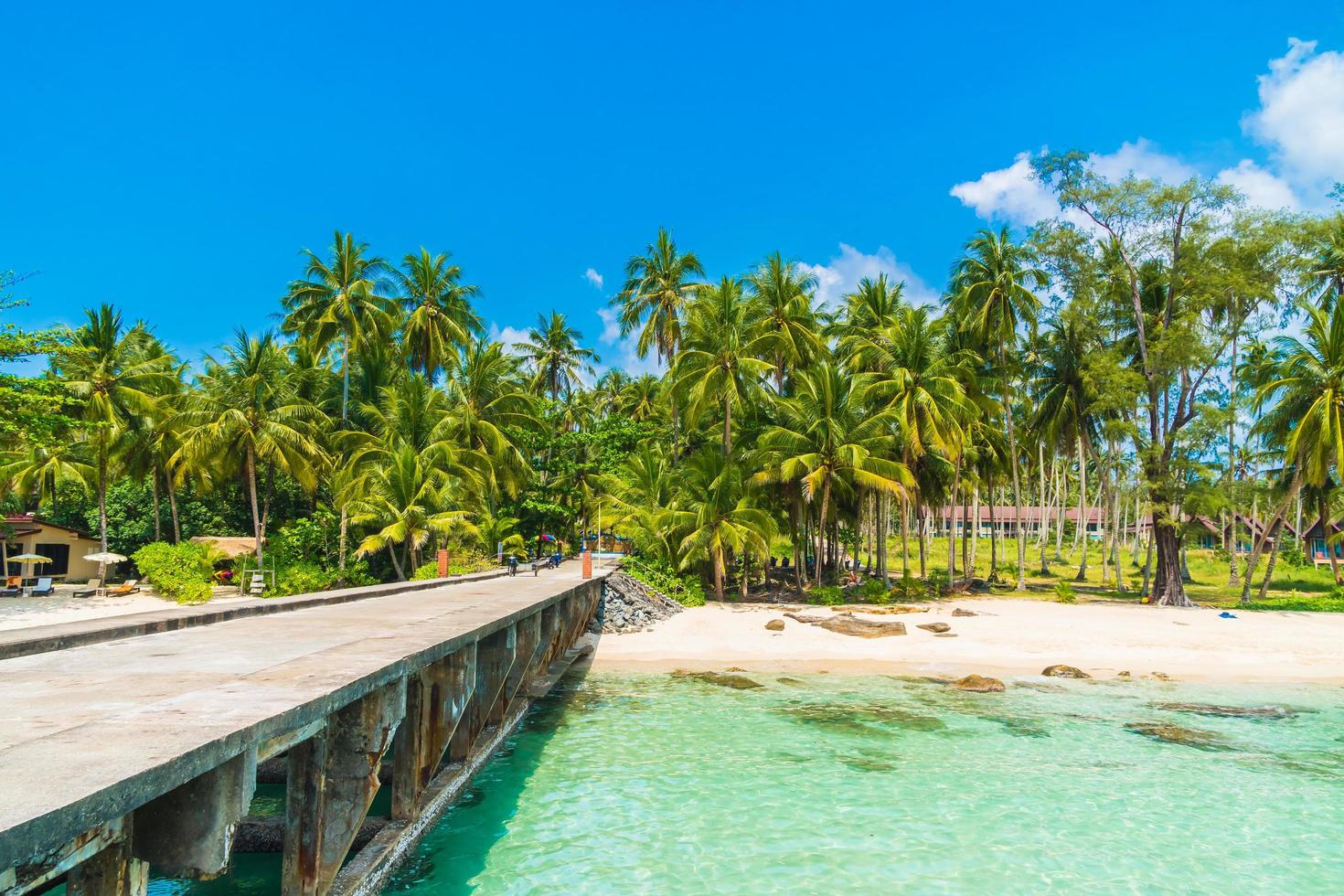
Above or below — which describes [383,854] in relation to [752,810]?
above

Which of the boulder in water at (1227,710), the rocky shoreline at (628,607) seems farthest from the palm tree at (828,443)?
the boulder in water at (1227,710)

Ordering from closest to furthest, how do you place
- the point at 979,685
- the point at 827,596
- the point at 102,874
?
the point at 102,874, the point at 979,685, the point at 827,596

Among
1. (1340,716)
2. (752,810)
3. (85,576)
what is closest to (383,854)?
(752,810)

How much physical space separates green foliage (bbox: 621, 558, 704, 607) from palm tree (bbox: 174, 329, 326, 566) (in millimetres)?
13611

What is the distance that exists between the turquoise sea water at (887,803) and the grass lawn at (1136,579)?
713 inches

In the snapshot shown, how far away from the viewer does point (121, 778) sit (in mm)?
2648

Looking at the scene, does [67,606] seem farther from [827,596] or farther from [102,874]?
[102,874]

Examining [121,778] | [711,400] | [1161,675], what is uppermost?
[711,400]

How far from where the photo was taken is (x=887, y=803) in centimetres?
938

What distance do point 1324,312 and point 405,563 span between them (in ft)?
117

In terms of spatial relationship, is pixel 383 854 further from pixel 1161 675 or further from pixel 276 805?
pixel 1161 675

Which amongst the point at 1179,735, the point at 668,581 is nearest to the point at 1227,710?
the point at 1179,735

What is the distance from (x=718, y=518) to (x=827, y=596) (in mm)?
5203

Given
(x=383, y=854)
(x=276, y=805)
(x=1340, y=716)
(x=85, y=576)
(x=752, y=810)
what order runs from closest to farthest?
(x=383, y=854) → (x=276, y=805) → (x=752, y=810) → (x=1340, y=716) → (x=85, y=576)
